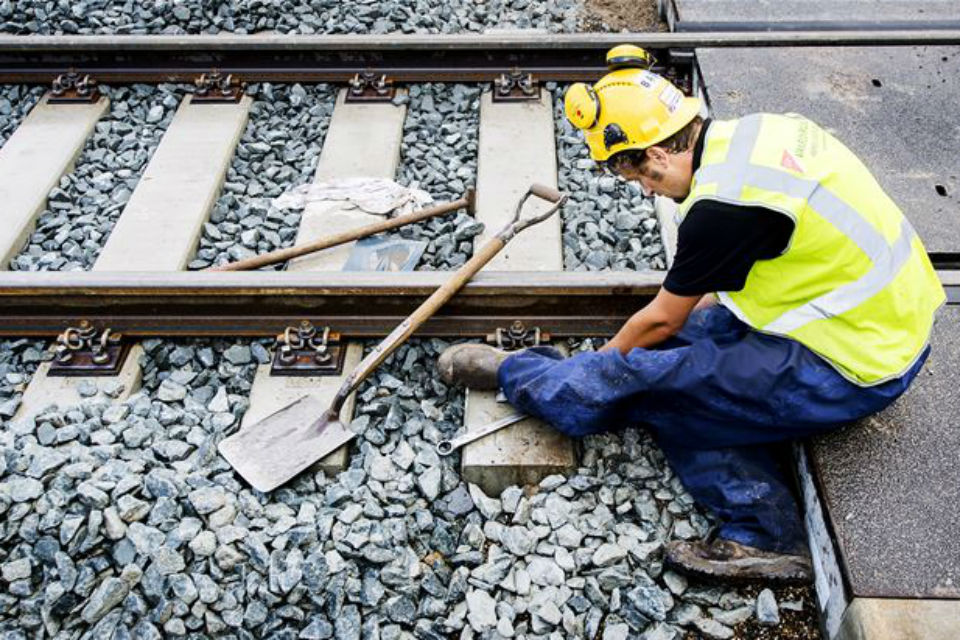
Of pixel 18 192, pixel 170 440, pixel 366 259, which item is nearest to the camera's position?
pixel 170 440

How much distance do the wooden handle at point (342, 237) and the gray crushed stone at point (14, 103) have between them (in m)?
2.32

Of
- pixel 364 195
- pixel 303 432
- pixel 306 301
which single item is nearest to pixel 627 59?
pixel 306 301

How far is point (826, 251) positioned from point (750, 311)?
38cm

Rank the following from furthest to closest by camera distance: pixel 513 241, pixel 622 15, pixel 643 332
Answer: pixel 622 15
pixel 513 241
pixel 643 332

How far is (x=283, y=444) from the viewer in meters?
3.69

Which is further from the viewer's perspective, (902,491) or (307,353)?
(307,353)

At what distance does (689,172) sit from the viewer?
125 inches

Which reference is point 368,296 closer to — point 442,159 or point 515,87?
point 442,159

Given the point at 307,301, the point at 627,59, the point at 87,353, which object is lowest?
the point at 87,353

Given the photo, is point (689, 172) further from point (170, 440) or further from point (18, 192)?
point (18, 192)

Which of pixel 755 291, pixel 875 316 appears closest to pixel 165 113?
pixel 755 291

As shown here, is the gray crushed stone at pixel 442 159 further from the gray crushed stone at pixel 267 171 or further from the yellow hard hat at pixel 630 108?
the yellow hard hat at pixel 630 108

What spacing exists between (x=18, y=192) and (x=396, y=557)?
11.4ft

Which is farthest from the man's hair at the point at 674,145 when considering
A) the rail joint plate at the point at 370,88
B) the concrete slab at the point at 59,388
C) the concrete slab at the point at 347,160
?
the rail joint plate at the point at 370,88
